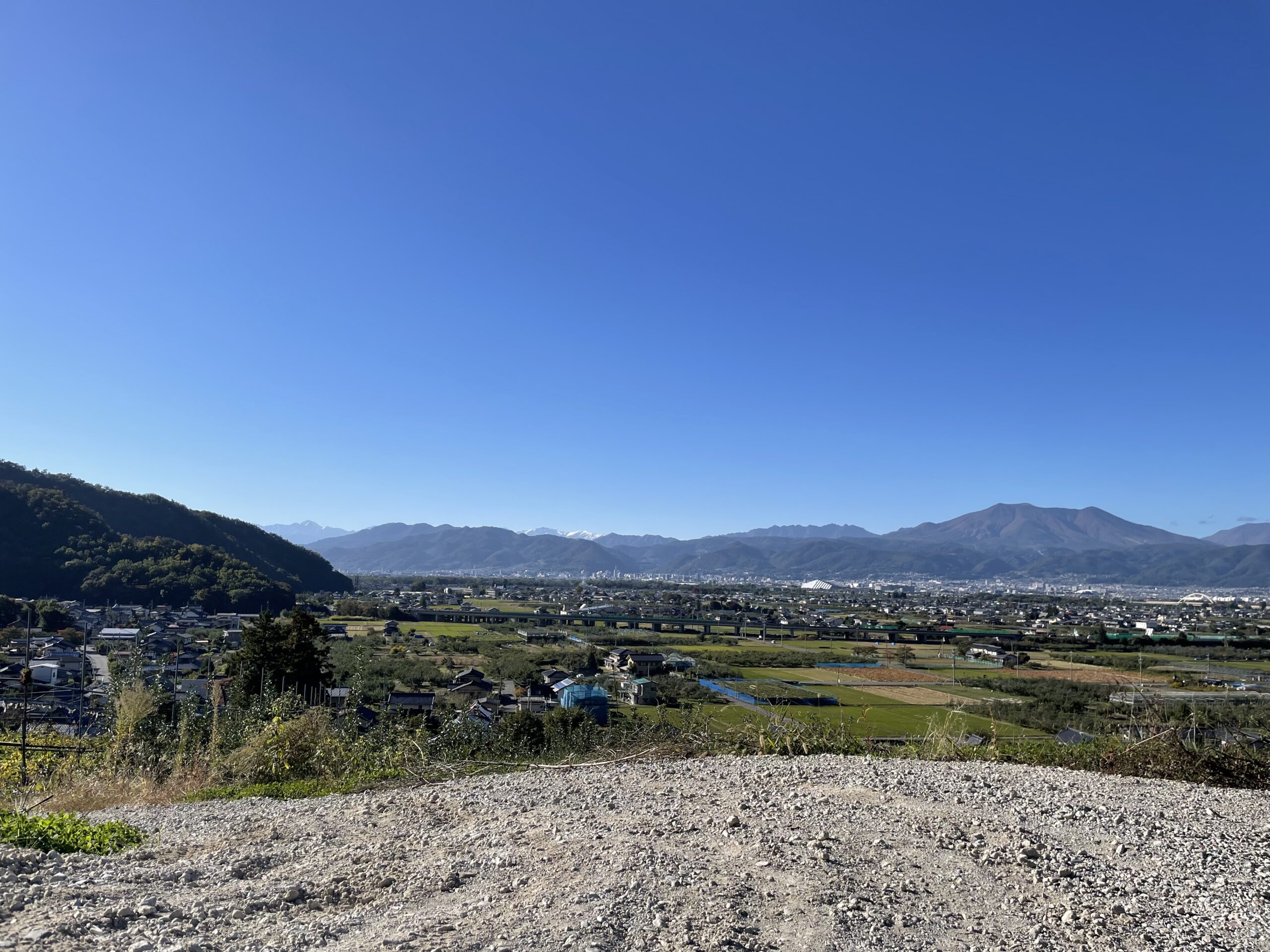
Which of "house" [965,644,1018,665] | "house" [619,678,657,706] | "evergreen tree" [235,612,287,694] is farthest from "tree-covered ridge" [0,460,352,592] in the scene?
"house" [965,644,1018,665]

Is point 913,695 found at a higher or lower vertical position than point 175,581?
lower

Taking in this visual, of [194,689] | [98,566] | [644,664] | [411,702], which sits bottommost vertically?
[644,664]

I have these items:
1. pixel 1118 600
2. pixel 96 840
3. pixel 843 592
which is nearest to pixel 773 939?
pixel 96 840

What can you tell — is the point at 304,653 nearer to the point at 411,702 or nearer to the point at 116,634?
the point at 411,702

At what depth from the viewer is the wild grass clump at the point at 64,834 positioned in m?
3.95

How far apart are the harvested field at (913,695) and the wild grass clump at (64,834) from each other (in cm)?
1282

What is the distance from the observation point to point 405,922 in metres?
3.09

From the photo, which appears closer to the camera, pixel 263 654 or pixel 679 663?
pixel 263 654

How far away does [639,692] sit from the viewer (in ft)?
38.9

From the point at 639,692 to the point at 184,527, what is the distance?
177ft

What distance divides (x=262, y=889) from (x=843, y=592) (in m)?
116

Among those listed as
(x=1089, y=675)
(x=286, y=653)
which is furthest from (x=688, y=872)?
(x=1089, y=675)

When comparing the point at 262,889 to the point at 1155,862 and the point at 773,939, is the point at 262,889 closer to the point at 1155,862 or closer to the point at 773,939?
the point at 773,939

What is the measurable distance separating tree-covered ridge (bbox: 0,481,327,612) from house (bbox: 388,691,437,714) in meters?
28.0
